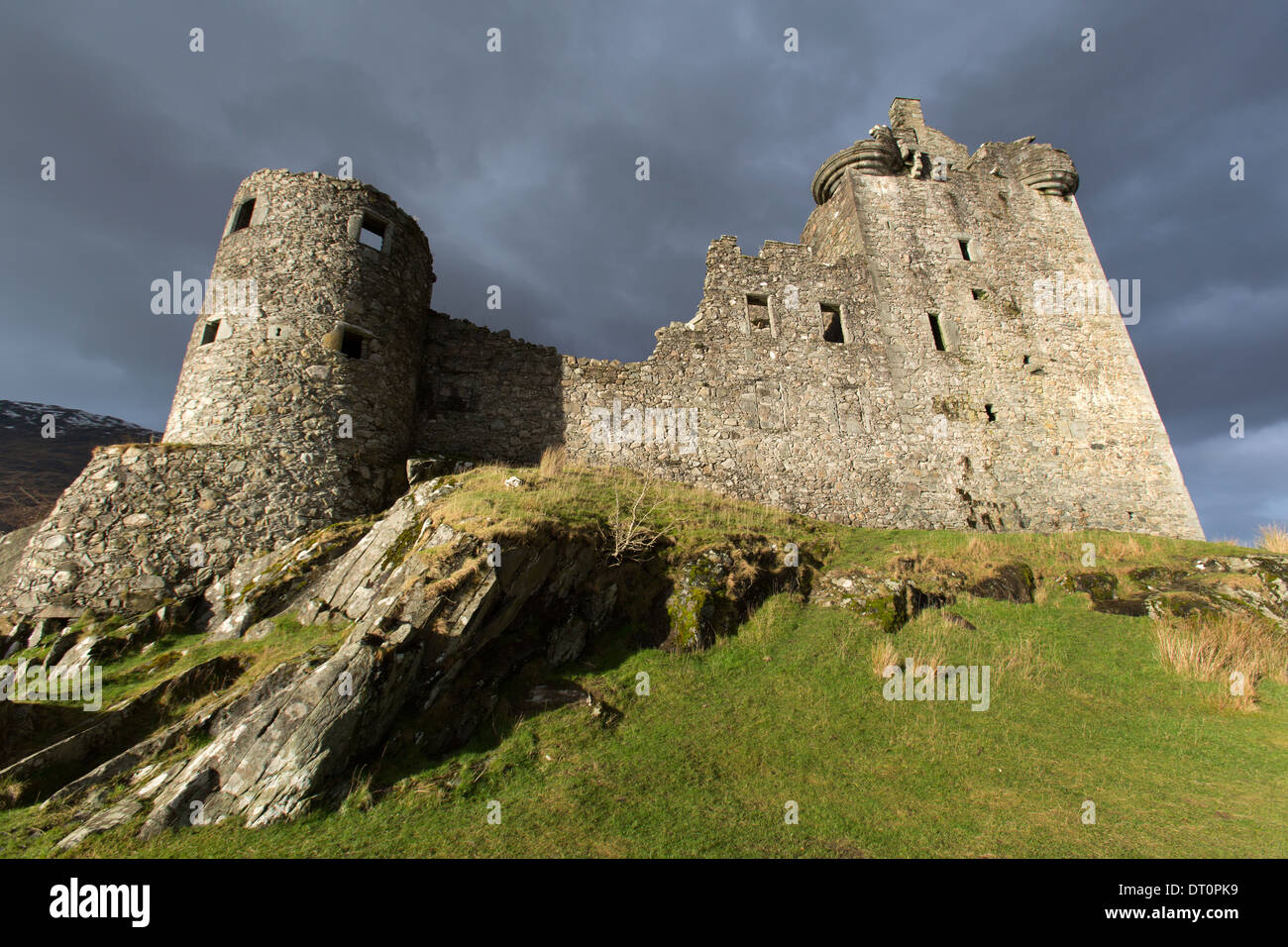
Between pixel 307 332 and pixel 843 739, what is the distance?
493 inches

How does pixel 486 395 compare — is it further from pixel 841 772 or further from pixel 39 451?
pixel 39 451

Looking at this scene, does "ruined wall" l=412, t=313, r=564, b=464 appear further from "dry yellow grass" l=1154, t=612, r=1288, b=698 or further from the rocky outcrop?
"dry yellow grass" l=1154, t=612, r=1288, b=698

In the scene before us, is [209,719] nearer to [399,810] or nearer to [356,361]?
[399,810]

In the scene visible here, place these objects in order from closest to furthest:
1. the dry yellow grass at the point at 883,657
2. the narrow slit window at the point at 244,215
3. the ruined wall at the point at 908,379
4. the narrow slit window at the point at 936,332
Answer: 1. the dry yellow grass at the point at 883,657
2. the narrow slit window at the point at 244,215
3. the ruined wall at the point at 908,379
4. the narrow slit window at the point at 936,332

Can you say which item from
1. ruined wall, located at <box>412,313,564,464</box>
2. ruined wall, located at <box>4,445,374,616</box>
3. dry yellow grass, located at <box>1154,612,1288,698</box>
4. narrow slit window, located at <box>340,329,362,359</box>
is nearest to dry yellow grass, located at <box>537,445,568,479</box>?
Result: ruined wall, located at <box>412,313,564,464</box>

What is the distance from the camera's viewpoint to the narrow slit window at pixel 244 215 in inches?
513

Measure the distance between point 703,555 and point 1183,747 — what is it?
6.76 meters

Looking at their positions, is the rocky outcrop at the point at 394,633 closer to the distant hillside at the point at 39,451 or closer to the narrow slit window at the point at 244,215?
the narrow slit window at the point at 244,215

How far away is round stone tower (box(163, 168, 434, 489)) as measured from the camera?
11102 mm

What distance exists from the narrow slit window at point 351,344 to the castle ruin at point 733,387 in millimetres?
58

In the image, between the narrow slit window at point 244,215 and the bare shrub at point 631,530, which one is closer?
the bare shrub at point 631,530

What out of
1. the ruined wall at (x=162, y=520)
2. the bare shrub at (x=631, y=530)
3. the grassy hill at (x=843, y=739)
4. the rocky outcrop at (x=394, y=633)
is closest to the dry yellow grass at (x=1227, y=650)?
the grassy hill at (x=843, y=739)

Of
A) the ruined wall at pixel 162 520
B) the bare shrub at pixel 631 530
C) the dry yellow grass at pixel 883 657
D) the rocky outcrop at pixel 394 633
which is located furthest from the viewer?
the bare shrub at pixel 631 530

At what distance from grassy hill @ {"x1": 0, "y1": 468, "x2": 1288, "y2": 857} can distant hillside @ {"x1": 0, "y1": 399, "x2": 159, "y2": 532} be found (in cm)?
2053
